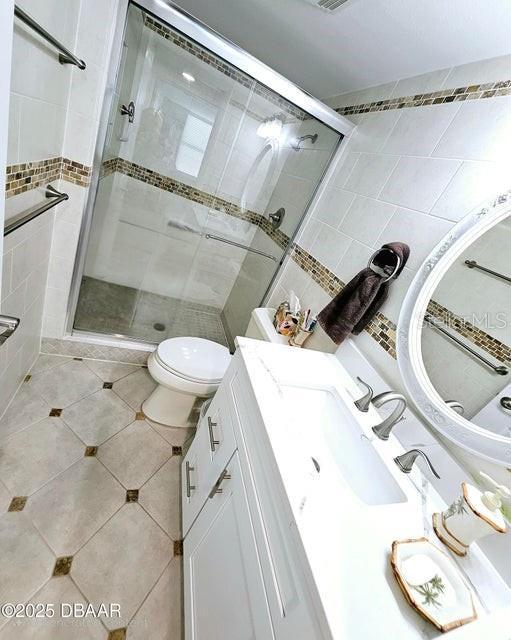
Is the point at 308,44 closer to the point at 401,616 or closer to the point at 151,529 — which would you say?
the point at 401,616

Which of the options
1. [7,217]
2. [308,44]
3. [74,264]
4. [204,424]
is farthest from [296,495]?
[308,44]

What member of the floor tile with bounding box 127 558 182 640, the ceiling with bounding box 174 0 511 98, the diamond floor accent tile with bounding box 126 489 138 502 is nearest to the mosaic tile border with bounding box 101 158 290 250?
the ceiling with bounding box 174 0 511 98

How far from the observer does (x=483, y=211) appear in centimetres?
85

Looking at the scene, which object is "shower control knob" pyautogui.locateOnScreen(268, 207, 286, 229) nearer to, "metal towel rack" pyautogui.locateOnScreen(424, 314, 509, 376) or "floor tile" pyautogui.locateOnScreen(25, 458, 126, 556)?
"metal towel rack" pyautogui.locateOnScreen(424, 314, 509, 376)

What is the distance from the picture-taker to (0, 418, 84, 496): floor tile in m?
1.15

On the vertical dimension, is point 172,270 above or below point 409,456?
below

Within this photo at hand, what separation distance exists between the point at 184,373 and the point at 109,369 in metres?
0.69

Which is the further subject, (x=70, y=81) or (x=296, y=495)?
(x=70, y=81)

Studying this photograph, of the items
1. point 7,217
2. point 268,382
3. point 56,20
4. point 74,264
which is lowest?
point 74,264

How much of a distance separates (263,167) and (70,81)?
44.7 inches

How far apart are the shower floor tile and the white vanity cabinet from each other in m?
1.13

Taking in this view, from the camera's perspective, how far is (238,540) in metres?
0.73

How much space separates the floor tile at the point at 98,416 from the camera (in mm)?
1403

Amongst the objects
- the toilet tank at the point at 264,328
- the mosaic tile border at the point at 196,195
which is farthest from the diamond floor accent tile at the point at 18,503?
the mosaic tile border at the point at 196,195
